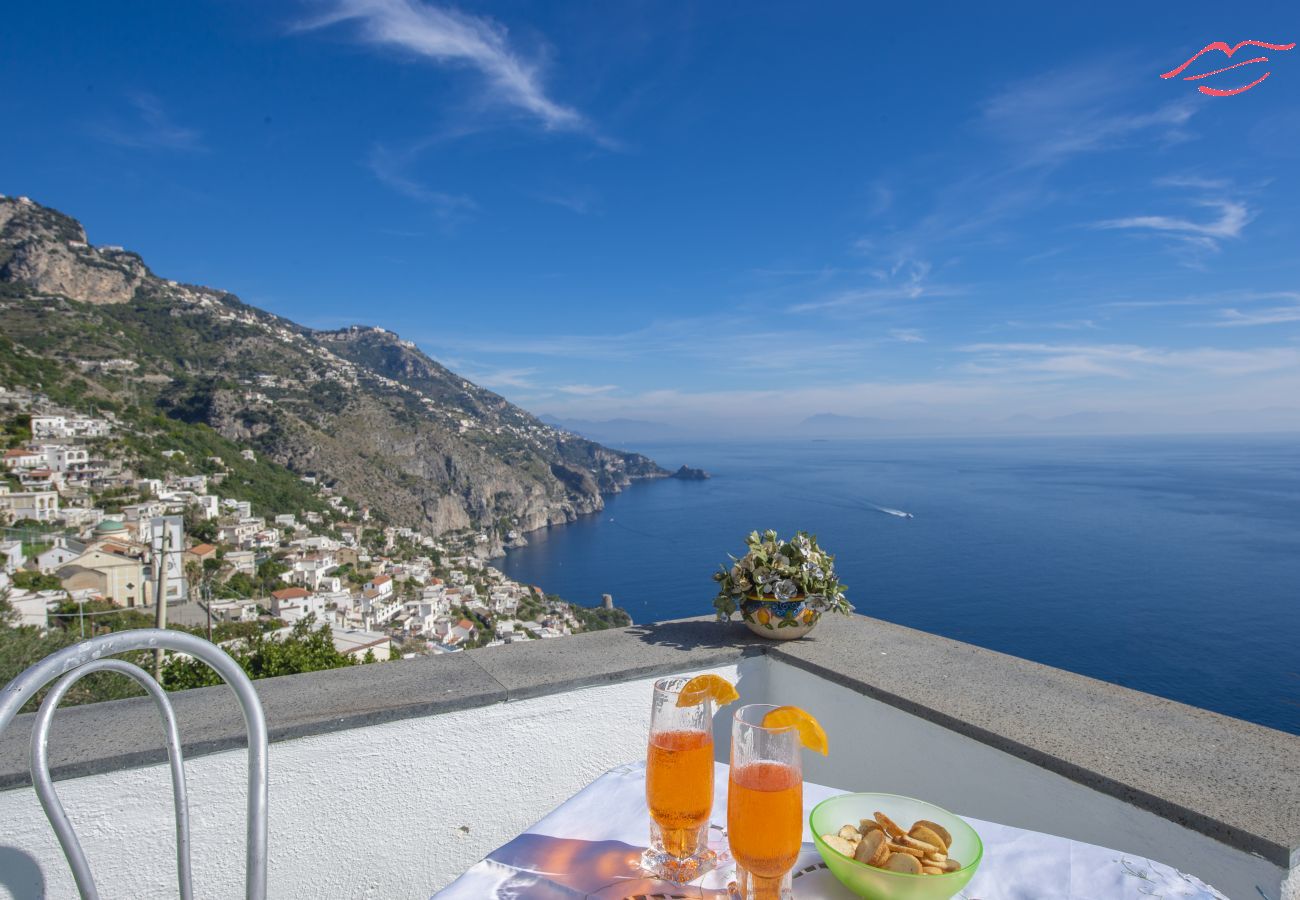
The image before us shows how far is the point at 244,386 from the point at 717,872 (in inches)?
1623

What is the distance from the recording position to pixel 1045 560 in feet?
87.6

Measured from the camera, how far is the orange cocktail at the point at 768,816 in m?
0.64

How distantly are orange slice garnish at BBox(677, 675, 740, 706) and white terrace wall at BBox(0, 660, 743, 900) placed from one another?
1.03 m

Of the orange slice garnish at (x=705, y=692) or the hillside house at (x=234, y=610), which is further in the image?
the hillside house at (x=234, y=610)

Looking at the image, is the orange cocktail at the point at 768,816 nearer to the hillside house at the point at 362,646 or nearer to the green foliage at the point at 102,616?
the hillside house at the point at 362,646

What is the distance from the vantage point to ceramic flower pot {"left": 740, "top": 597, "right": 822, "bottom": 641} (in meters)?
1.97

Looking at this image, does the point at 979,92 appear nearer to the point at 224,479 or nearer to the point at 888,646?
the point at 888,646

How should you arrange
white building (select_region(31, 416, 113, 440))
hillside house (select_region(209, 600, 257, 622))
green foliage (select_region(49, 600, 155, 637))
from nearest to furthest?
green foliage (select_region(49, 600, 155, 637)), hillside house (select_region(209, 600, 257, 622)), white building (select_region(31, 416, 113, 440))

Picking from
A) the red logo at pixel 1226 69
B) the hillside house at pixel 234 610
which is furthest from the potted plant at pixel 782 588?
the hillside house at pixel 234 610

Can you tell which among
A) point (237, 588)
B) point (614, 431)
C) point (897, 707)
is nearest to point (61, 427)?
point (237, 588)

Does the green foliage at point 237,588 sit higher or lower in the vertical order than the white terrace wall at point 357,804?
lower

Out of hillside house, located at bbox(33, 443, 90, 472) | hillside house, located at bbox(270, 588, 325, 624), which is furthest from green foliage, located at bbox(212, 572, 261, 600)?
hillside house, located at bbox(33, 443, 90, 472)

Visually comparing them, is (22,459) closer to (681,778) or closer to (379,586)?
(379,586)

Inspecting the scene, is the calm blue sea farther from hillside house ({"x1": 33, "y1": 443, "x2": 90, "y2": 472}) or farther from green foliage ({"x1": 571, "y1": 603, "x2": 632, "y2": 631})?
hillside house ({"x1": 33, "y1": 443, "x2": 90, "y2": 472})
